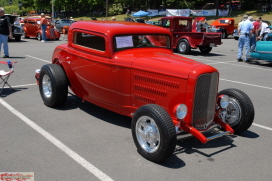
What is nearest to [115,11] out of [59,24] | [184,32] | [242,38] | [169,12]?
[169,12]

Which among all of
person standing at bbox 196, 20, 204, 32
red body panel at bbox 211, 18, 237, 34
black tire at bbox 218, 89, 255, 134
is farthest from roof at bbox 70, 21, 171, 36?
red body panel at bbox 211, 18, 237, 34

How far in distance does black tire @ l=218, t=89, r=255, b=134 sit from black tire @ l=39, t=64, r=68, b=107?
3.02m

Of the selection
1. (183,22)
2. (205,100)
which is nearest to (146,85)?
(205,100)

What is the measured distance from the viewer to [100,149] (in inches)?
169

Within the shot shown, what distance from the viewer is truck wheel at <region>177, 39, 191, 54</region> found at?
15.1m

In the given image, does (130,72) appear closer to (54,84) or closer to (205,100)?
(205,100)

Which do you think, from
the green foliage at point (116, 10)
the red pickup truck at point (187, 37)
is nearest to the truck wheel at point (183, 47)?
the red pickup truck at point (187, 37)

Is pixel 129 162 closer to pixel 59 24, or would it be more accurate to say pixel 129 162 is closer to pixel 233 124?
pixel 233 124

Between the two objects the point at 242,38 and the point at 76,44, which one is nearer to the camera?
the point at 76,44

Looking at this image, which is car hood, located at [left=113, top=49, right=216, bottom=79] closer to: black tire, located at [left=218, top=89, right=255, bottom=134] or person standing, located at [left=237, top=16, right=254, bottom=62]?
black tire, located at [left=218, top=89, right=255, bottom=134]

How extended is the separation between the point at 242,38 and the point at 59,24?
19941 mm

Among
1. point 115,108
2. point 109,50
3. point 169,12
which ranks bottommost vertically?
point 115,108

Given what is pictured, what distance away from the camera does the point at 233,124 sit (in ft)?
15.9

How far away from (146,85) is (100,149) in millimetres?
1142
